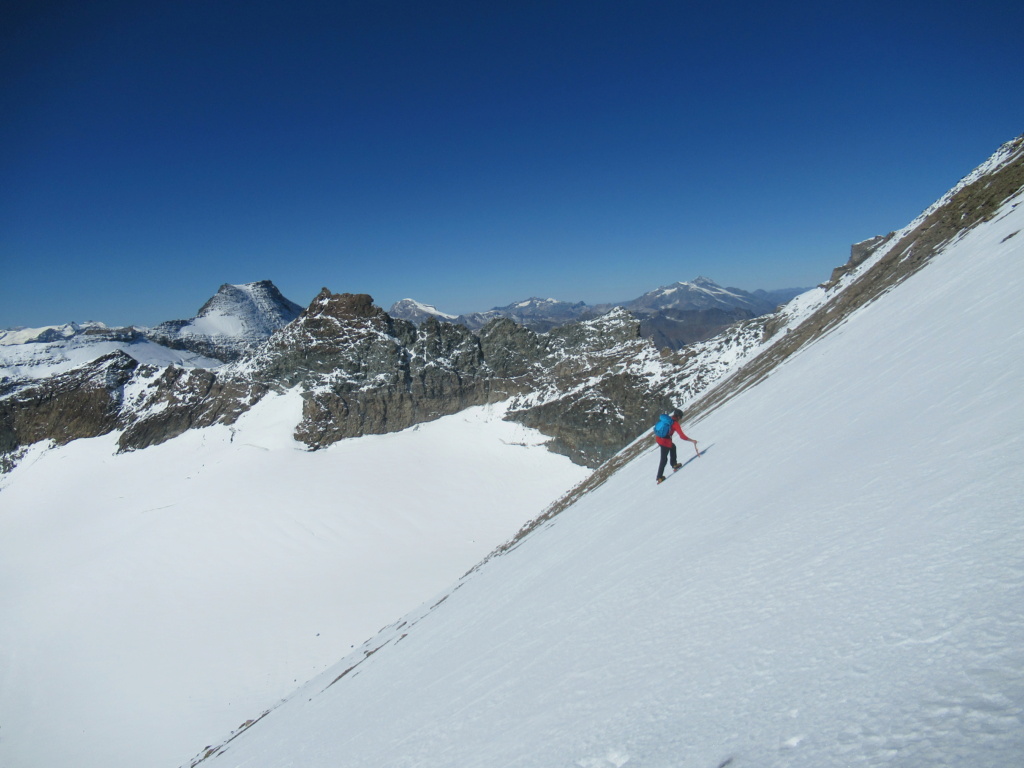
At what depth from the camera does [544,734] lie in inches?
114

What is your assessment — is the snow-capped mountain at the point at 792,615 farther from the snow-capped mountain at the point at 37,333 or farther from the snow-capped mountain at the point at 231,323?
the snow-capped mountain at the point at 37,333

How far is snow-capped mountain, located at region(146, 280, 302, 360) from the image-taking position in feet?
290

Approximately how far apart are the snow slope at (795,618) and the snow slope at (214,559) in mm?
16580

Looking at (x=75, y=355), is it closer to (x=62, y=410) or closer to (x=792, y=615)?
(x=62, y=410)

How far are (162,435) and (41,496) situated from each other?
9.36 m

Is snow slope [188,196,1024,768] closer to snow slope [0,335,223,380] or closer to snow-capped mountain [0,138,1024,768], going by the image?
snow-capped mountain [0,138,1024,768]

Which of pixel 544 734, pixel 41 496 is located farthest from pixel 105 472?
pixel 544 734

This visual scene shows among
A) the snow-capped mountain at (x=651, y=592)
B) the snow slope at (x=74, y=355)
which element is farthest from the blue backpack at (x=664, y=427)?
the snow slope at (x=74, y=355)

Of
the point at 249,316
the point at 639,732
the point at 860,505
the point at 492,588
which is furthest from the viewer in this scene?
the point at 249,316

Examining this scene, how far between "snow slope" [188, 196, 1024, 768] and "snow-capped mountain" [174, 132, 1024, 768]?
0.6 inches

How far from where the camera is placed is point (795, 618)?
2529mm

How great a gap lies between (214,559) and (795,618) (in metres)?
34.5

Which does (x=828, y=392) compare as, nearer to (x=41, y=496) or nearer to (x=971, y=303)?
(x=971, y=303)

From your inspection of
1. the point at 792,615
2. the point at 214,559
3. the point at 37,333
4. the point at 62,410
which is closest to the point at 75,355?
the point at 62,410
